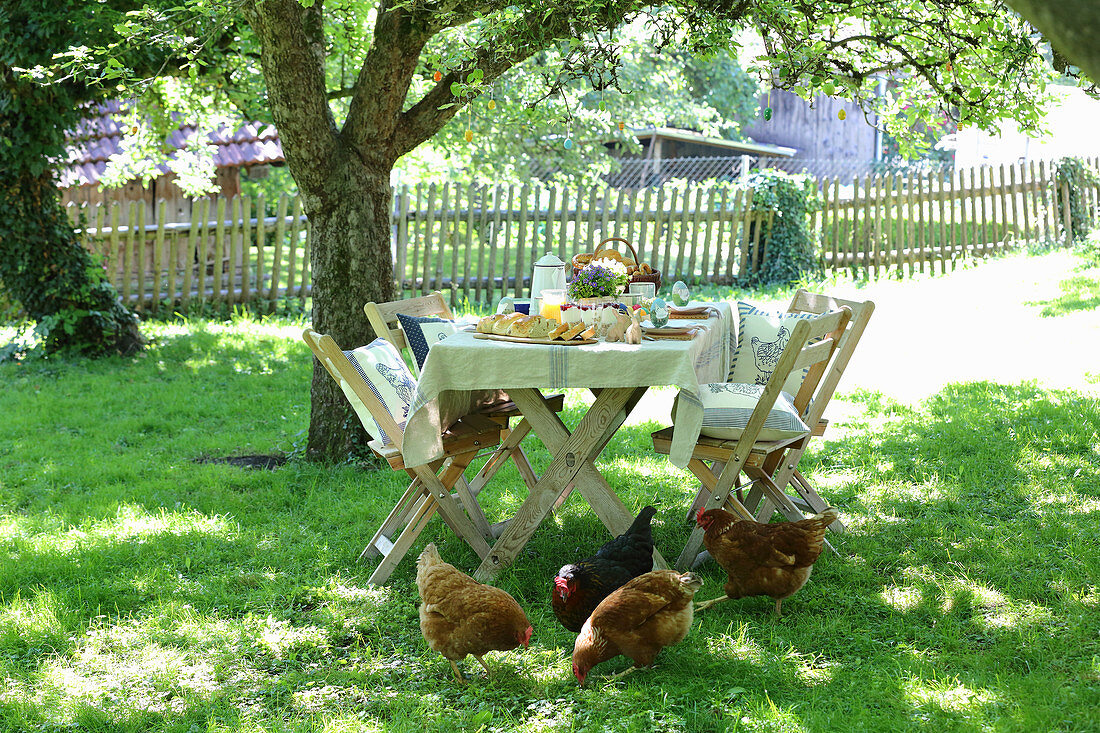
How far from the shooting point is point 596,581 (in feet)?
10.9

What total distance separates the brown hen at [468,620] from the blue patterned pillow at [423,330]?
1496mm

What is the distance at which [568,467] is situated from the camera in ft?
12.1

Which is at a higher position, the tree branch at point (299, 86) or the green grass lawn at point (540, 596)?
the tree branch at point (299, 86)

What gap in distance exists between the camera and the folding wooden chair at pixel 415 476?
3.71m

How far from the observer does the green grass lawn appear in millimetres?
2922

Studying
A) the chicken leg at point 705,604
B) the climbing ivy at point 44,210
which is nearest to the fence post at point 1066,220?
the chicken leg at point 705,604

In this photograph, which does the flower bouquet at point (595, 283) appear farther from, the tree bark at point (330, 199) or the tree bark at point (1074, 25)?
the tree bark at point (1074, 25)

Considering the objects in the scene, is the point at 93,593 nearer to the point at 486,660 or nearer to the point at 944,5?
the point at 486,660

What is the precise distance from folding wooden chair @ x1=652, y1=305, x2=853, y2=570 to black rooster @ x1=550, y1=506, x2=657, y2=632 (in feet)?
1.22

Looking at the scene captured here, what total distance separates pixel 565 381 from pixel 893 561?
1.76 metres

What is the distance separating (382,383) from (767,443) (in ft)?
5.45

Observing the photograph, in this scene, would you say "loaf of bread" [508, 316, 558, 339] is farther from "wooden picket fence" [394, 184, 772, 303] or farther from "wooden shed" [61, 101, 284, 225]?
"wooden shed" [61, 101, 284, 225]

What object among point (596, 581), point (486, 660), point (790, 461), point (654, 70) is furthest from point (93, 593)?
point (654, 70)

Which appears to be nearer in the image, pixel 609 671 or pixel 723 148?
pixel 609 671
